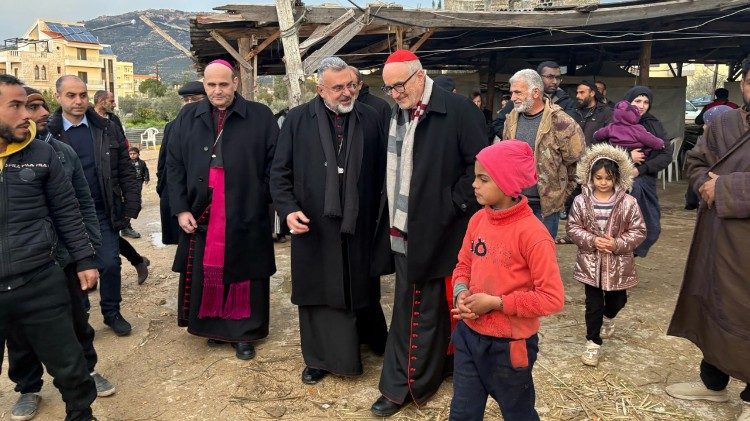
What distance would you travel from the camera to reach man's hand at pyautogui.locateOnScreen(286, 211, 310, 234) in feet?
11.3

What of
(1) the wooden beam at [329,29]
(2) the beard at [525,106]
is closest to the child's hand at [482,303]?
(2) the beard at [525,106]

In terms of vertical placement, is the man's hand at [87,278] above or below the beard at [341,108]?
below

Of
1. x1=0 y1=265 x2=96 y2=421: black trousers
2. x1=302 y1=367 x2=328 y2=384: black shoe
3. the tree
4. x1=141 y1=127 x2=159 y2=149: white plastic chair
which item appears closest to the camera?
x1=0 y1=265 x2=96 y2=421: black trousers

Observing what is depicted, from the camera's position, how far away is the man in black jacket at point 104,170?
4.26m

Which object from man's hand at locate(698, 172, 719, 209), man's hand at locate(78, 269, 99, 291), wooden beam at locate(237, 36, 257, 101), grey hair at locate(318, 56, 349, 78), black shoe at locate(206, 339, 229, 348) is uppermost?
wooden beam at locate(237, 36, 257, 101)

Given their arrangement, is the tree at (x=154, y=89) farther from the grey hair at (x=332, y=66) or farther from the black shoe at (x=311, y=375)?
the black shoe at (x=311, y=375)

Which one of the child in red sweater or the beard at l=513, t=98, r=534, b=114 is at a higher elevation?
the beard at l=513, t=98, r=534, b=114

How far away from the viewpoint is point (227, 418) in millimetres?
3336

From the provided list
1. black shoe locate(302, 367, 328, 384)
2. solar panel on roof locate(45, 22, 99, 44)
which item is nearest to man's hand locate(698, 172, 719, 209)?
black shoe locate(302, 367, 328, 384)

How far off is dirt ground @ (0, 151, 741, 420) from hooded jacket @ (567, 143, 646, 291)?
0.62 m

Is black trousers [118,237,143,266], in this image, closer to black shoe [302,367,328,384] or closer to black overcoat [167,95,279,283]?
black overcoat [167,95,279,283]

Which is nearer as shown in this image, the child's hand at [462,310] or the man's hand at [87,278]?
the child's hand at [462,310]

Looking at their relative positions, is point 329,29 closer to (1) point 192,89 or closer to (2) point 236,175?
(1) point 192,89

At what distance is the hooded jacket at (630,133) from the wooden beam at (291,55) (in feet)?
10.3
